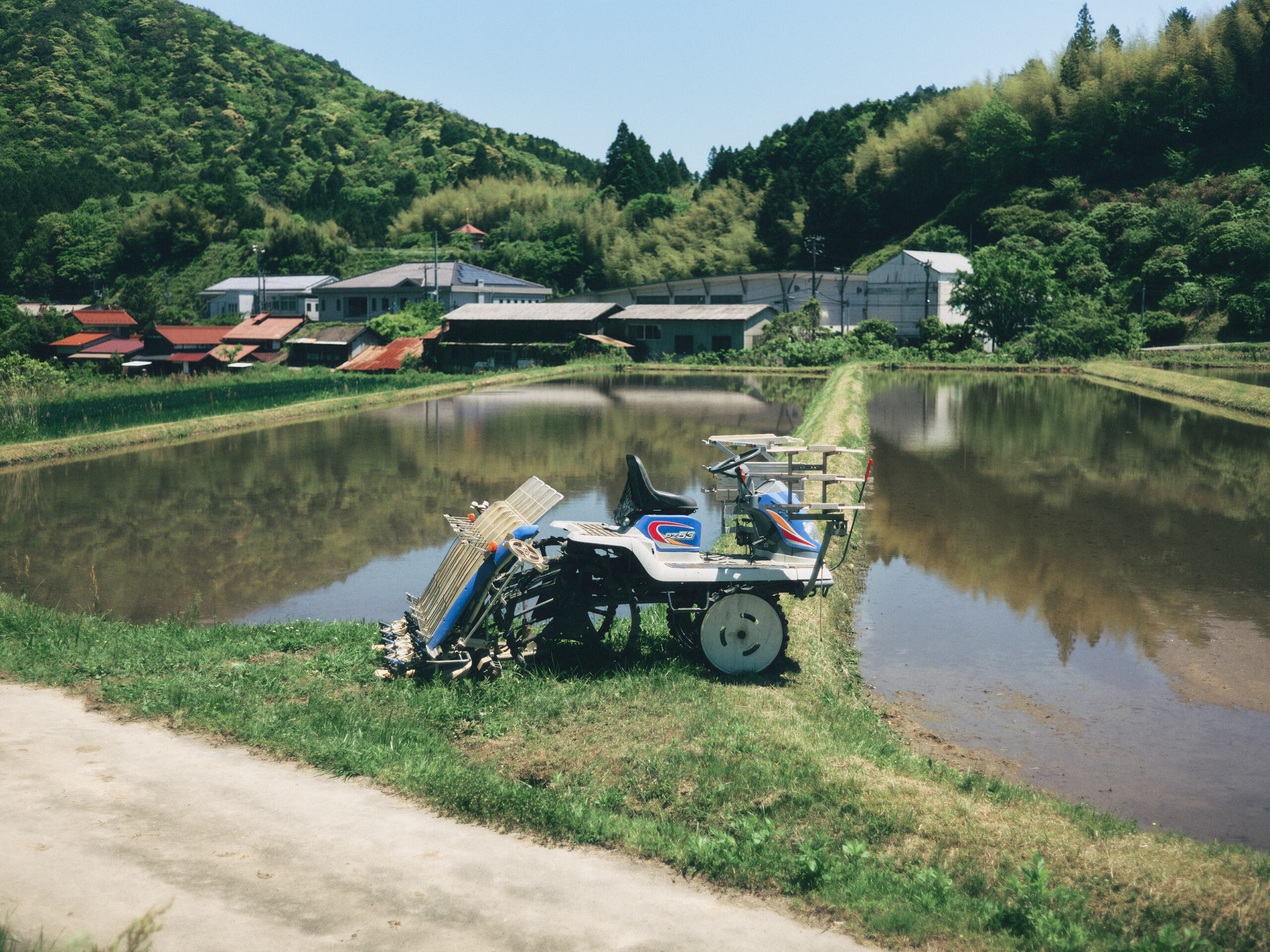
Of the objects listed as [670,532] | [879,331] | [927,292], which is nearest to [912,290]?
[927,292]

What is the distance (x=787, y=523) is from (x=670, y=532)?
2.88 feet

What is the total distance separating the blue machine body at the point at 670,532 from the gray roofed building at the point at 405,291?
1904 inches

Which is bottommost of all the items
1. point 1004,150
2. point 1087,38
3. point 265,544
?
point 265,544

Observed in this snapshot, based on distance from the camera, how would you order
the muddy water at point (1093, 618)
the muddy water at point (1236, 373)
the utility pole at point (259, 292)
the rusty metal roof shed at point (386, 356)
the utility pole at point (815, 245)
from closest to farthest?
the muddy water at point (1093, 618) → the muddy water at point (1236, 373) → the rusty metal roof shed at point (386, 356) → the utility pole at point (259, 292) → the utility pole at point (815, 245)

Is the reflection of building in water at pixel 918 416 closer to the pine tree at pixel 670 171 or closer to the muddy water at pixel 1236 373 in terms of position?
the muddy water at pixel 1236 373

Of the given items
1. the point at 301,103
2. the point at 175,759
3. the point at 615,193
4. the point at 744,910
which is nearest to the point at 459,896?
the point at 744,910

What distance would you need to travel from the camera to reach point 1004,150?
62.6 m

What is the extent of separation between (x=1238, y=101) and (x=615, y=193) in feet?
147

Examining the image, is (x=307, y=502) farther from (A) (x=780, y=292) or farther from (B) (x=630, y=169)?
(B) (x=630, y=169)

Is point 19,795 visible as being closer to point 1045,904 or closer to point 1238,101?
point 1045,904

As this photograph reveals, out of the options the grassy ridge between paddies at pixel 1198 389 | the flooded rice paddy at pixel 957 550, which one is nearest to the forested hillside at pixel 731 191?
the grassy ridge between paddies at pixel 1198 389

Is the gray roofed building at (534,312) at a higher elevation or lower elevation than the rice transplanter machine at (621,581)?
higher

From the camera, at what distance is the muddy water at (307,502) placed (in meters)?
9.98

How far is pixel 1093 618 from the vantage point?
29.2ft
